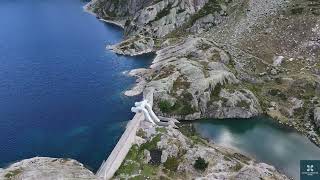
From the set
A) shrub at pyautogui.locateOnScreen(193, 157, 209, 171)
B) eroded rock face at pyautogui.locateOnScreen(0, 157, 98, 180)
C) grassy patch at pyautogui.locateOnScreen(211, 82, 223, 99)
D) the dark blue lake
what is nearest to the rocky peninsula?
shrub at pyautogui.locateOnScreen(193, 157, 209, 171)

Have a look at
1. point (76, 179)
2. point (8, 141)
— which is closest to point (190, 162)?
point (76, 179)

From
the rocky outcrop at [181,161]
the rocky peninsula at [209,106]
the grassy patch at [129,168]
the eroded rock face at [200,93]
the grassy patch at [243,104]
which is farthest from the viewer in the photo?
the grassy patch at [243,104]

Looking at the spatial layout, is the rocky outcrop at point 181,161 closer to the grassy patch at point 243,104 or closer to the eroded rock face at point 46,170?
the eroded rock face at point 46,170

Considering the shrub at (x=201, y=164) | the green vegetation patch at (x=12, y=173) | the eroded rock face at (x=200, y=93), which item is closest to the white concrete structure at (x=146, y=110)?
the eroded rock face at (x=200, y=93)

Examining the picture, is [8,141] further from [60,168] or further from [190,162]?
[190,162]

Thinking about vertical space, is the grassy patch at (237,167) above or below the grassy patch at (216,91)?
below

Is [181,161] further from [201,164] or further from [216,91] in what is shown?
[216,91]
